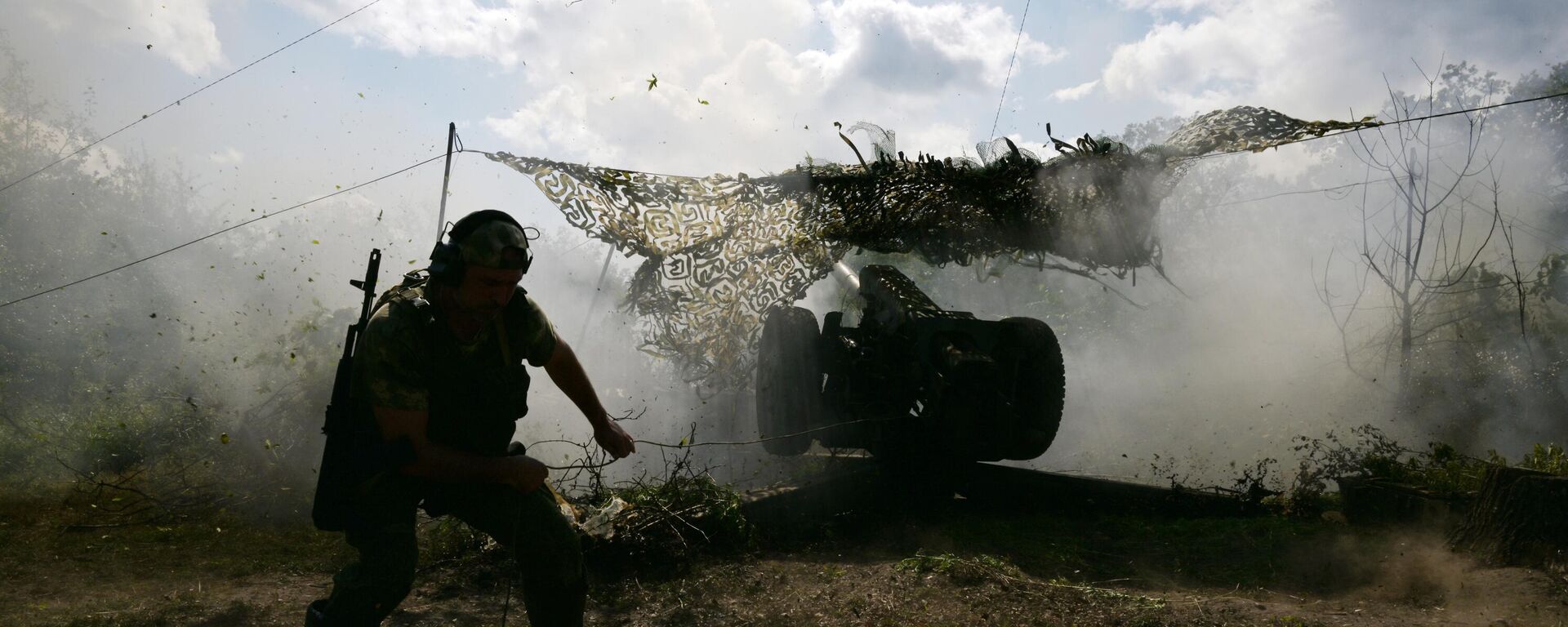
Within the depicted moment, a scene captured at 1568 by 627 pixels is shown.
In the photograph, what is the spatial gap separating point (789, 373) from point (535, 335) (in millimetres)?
4812

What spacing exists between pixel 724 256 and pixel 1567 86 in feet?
43.5

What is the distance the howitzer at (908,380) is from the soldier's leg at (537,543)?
4.08 metres

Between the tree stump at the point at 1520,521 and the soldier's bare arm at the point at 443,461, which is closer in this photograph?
the soldier's bare arm at the point at 443,461

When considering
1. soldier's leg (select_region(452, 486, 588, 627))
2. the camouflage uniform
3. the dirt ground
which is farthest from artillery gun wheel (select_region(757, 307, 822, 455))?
soldier's leg (select_region(452, 486, 588, 627))

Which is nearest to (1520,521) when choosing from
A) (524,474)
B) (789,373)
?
(789,373)

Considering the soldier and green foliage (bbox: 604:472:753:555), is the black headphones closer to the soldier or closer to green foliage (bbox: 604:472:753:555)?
the soldier

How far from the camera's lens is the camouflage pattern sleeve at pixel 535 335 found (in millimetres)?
2971

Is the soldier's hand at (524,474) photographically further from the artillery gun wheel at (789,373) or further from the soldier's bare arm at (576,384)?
the artillery gun wheel at (789,373)

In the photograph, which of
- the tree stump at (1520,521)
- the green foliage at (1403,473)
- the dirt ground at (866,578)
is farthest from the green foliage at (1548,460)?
the dirt ground at (866,578)

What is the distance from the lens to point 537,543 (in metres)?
2.82

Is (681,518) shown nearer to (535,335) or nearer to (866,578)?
(866,578)

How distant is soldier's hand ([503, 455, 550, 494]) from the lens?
2686 millimetres

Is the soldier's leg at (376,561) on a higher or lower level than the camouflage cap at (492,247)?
lower

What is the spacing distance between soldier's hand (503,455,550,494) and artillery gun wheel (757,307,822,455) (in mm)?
5016
